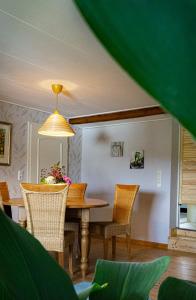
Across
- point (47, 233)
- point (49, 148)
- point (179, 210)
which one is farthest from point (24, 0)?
point (179, 210)

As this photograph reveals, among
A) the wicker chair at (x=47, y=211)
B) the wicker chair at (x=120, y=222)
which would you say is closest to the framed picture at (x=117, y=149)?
the wicker chair at (x=120, y=222)

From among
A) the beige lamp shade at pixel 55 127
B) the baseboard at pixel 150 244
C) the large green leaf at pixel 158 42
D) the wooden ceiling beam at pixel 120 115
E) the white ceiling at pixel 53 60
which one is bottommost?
the baseboard at pixel 150 244

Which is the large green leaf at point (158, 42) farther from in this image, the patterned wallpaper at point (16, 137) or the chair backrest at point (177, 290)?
the patterned wallpaper at point (16, 137)

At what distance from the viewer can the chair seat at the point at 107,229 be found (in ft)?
12.3

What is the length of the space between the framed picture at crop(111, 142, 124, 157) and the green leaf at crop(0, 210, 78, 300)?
209 inches

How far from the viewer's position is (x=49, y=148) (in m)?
5.36

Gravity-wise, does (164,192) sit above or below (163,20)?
below

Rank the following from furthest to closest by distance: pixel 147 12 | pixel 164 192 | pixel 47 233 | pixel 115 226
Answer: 1. pixel 164 192
2. pixel 115 226
3. pixel 47 233
4. pixel 147 12

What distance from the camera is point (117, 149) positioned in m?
5.60

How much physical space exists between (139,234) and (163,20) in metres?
5.38

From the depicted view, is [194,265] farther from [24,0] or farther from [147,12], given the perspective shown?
[147,12]

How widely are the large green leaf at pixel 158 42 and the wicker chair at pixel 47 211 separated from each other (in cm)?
282

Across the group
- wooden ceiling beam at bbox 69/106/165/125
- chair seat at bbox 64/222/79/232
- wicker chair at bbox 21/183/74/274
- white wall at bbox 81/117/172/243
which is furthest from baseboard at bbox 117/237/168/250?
wicker chair at bbox 21/183/74/274

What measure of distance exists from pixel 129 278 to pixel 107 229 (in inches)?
134
